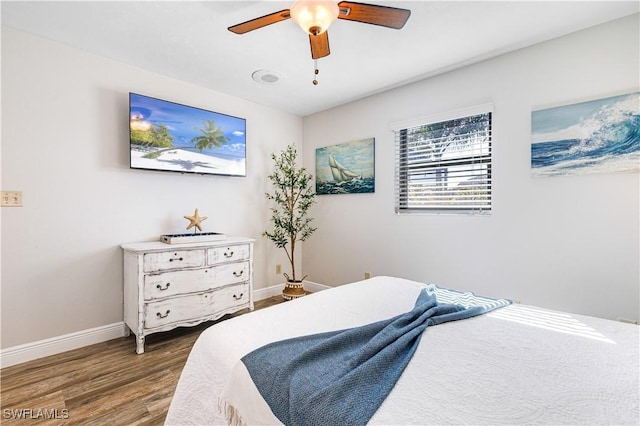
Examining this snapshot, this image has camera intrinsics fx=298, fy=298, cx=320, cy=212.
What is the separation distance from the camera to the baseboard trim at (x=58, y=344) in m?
2.22

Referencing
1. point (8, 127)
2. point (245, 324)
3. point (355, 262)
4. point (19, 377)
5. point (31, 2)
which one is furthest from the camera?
point (355, 262)

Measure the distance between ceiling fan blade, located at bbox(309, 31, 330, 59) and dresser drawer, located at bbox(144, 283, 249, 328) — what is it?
222 centimetres

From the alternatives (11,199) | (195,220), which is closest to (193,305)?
(195,220)

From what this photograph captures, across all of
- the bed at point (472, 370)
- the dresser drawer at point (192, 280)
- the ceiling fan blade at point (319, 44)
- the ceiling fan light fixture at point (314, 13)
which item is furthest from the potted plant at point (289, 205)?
the ceiling fan light fixture at point (314, 13)

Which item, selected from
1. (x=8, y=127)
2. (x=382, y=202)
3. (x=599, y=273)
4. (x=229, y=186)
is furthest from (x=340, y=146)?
(x=8, y=127)

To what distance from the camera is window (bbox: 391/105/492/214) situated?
271 cm

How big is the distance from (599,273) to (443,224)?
116 centimetres

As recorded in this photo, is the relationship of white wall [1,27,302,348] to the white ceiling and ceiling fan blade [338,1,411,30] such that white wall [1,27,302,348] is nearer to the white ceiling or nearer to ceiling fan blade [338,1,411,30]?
the white ceiling

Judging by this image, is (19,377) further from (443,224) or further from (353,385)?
(443,224)

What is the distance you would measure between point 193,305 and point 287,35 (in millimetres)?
2390

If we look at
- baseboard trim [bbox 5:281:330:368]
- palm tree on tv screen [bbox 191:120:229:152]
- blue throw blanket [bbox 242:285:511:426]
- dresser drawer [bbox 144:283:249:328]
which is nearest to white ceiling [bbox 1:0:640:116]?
palm tree on tv screen [bbox 191:120:229:152]

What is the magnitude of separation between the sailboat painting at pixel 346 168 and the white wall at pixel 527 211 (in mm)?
137

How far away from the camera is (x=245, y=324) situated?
139 cm

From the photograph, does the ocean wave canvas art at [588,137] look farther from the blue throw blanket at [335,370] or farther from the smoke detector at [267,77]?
the smoke detector at [267,77]
